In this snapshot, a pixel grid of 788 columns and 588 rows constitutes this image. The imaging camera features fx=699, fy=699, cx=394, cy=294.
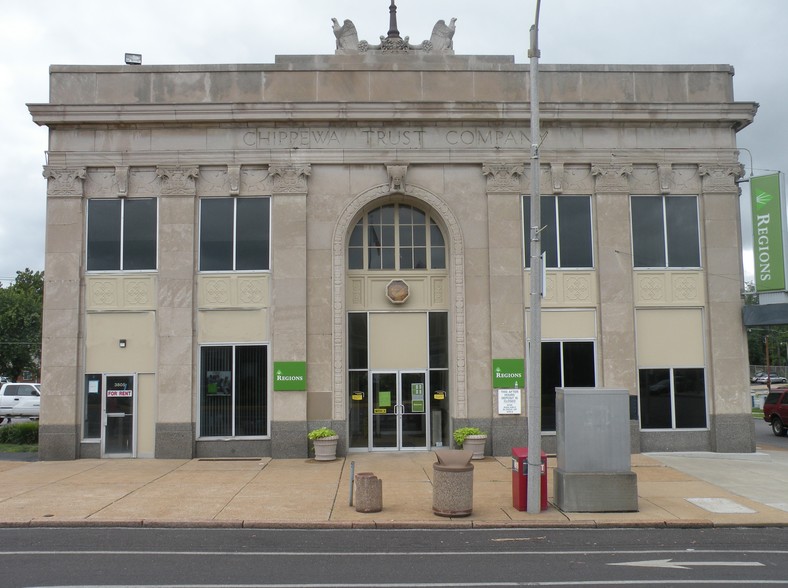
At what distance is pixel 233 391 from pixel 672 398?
1272 centimetres

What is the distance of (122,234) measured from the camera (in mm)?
20391

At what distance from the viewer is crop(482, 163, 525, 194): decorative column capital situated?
20.6m

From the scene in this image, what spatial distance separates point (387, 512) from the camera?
1295 centimetres

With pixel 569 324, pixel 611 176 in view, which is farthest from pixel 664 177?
pixel 569 324

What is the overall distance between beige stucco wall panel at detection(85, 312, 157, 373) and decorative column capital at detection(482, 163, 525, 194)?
10.5 meters

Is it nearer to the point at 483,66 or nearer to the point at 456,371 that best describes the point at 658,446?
the point at 456,371

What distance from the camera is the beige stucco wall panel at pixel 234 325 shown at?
20.1 m

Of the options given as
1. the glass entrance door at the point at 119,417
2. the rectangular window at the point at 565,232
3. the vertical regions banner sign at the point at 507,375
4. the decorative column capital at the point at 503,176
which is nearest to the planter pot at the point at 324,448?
the vertical regions banner sign at the point at 507,375

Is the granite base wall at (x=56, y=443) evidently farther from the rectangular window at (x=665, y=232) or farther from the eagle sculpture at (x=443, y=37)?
the rectangular window at (x=665, y=232)

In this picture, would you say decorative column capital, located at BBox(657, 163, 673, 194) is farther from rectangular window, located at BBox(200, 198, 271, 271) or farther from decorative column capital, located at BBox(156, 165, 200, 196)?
decorative column capital, located at BBox(156, 165, 200, 196)

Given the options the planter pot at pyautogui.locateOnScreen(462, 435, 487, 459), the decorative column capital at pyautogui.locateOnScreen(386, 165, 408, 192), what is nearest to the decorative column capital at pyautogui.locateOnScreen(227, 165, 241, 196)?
the decorative column capital at pyautogui.locateOnScreen(386, 165, 408, 192)

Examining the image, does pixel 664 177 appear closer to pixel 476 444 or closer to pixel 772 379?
pixel 476 444

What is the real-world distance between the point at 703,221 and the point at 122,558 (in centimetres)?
1806

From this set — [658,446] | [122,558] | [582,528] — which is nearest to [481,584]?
[582,528]
